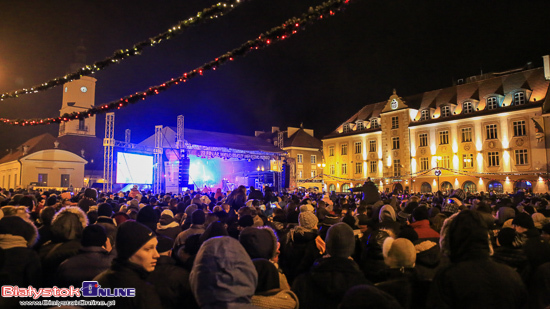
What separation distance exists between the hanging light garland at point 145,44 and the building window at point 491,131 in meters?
37.8

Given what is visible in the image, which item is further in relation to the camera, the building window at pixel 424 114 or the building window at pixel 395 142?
the building window at pixel 395 142

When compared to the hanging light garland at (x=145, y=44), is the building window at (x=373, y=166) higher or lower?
lower

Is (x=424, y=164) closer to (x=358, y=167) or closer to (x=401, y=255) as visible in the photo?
(x=358, y=167)

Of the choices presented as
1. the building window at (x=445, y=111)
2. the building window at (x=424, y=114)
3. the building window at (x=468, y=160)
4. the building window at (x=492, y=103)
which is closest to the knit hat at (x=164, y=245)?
the building window at (x=468, y=160)

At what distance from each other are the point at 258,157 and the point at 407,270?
30.3m

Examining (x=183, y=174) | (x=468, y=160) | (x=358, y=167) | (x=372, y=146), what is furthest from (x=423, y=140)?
(x=183, y=174)

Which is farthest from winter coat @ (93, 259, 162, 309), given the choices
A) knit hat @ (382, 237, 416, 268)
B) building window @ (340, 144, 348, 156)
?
building window @ (340, 144, 348, 156)

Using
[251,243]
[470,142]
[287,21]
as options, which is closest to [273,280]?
[251,243]

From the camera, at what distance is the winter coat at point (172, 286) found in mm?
3055

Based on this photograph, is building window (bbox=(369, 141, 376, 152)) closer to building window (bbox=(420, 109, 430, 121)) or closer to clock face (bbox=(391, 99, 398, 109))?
clock face (bbox=(391, 99, 398, 109))

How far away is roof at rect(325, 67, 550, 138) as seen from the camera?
35.2 metres

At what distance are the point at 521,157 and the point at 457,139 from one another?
21.2ft

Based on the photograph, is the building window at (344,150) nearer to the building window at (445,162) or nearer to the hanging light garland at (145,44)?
the building window at (445,162)

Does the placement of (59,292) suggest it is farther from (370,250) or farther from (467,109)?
(467,109)
